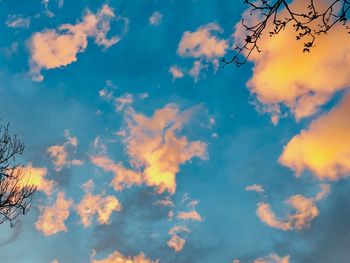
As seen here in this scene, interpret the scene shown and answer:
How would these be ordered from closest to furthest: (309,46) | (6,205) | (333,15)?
(333,15) < (309,46) < (6,205)

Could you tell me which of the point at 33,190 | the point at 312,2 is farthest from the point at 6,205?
the point at 312,2

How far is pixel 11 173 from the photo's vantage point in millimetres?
16188

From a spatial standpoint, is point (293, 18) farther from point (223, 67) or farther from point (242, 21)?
point (223, 67)

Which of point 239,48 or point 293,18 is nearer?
point 293,18

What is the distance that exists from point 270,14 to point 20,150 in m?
13.8

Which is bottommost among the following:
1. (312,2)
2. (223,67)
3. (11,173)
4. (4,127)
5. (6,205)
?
(223,67)

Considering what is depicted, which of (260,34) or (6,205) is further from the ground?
(6,205)

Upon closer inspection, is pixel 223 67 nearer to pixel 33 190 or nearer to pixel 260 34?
pixel 260 34

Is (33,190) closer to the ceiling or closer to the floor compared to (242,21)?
closer to the ceiling

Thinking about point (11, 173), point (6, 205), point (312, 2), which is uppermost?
point (11, 173)

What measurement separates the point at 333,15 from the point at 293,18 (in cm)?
49

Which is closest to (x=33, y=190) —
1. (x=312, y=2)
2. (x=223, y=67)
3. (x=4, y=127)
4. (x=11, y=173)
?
(x=11, y=173)

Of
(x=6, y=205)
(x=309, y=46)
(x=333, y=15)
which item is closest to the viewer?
(x=333, y=15)

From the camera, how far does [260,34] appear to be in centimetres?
530
